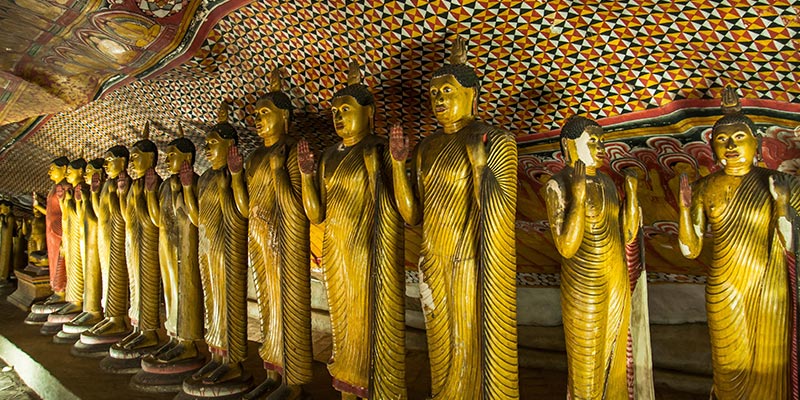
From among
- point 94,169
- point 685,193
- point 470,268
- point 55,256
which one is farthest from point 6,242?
point 685,193

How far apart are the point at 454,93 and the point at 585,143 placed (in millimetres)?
696

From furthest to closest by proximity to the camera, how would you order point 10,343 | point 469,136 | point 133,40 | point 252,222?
point 10,343
point 133,40
point 252,222
point 469,136

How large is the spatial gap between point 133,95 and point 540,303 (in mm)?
4887

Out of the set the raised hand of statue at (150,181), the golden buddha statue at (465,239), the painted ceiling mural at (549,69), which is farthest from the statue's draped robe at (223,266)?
the golden buddha statue at (465,239)

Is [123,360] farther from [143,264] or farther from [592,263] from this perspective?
[592,263]

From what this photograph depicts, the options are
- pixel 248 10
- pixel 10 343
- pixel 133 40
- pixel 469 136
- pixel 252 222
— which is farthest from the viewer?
pixel 10 343

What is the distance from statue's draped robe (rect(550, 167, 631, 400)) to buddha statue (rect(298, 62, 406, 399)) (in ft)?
2.90

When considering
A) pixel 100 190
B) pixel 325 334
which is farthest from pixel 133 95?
pixel 325 334

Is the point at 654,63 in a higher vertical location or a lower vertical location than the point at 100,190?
higher

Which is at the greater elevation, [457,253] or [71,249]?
[457,253]

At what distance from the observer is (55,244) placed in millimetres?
6477

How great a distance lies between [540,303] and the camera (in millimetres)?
4633

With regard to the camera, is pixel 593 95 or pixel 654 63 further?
pixel 593 95

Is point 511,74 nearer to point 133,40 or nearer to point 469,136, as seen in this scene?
point 469,136
